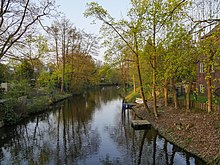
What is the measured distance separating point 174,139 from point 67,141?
6.28 meters

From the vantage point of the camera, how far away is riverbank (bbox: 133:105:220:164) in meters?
8.51

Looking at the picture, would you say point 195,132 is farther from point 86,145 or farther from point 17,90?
point 17,90

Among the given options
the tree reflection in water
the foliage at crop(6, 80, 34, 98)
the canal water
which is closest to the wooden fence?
the tree reflection in water

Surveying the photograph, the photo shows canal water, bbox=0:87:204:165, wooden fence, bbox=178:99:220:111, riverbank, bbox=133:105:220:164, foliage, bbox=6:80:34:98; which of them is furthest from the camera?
foliage, bbox=6:80:34:98

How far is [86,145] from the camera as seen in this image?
443 inches

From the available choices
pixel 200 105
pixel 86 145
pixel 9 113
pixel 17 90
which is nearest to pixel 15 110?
pixel 9 113

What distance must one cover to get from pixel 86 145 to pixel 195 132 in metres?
6.02

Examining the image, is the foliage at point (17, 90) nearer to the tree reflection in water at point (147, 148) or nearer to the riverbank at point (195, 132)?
the tree reflection in water at point (147, 148)

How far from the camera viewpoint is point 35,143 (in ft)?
38.9

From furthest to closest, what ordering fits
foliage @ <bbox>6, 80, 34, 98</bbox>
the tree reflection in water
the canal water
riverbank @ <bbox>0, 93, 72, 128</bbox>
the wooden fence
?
foliage @ <bbox>6, 80, 34, 98</bbox>, riverbank @ <bbox>0, 93, 72, 128</bbox>, the wooden fence, the canal water, the tree reflection in water

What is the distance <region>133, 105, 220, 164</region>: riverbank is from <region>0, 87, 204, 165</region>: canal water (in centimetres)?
43

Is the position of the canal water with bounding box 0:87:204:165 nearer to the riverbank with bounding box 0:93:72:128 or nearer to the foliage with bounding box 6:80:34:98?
the riverbank with bounding box 0:93:72:128

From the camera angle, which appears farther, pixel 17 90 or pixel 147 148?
pixel 17 90

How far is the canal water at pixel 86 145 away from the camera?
9.14 m
